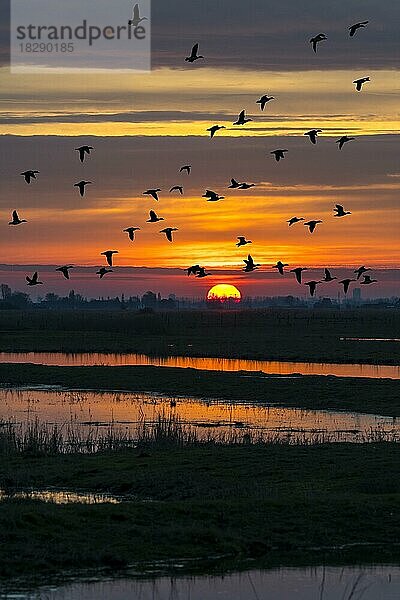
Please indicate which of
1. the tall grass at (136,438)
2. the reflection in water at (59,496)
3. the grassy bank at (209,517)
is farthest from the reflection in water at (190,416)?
the reflection in water at (59,496)

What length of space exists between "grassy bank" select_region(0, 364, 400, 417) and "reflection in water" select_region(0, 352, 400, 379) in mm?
5308

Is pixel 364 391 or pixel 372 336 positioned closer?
pixel 364 391

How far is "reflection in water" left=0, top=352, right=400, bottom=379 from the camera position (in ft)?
228

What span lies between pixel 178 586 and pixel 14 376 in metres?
48.7

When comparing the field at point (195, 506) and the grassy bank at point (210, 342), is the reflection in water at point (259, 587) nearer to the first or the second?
the field at point (195, 506)

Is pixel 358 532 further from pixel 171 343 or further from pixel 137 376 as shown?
pixel 171 343

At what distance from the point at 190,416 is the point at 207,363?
32140 millimetres

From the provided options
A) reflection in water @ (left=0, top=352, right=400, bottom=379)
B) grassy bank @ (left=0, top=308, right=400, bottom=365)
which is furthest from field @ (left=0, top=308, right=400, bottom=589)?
grassy bank @ (left=0, top=308, right=400, bottom=365)

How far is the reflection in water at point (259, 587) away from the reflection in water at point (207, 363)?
45162mm

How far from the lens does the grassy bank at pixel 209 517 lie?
20.5 meters

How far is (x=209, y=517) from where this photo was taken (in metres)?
22.6

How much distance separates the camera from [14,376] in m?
66.7

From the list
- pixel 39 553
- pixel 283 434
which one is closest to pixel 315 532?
pixel 39 553

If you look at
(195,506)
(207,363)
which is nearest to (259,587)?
(195,506)
